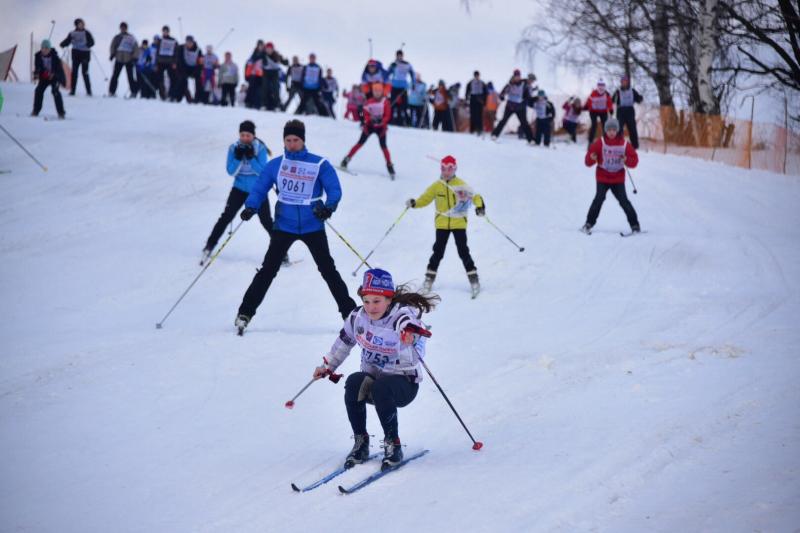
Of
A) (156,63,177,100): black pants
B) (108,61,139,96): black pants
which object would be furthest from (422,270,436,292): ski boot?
(108,61,139,96): black pants

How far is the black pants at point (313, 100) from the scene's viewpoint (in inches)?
776

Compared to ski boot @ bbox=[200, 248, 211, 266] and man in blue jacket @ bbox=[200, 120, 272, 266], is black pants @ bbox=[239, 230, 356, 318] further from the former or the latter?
ski boot @ bbox=[200, 248, 211, 266]

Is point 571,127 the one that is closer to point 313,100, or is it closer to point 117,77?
point 313,100

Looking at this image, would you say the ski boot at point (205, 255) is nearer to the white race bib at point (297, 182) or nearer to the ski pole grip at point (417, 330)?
the white race bib at point (297, 182)

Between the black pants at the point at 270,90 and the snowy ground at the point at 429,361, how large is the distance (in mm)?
6226

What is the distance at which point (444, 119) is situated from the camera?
2208cm

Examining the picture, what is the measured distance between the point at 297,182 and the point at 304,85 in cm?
1312

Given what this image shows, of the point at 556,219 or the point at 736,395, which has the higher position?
the point at 556,219

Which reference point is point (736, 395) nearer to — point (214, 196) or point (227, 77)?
point (214, 196)

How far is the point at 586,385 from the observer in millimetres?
6035

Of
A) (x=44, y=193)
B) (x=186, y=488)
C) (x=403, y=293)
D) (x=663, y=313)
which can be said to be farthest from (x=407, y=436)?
(x=44, y=193)

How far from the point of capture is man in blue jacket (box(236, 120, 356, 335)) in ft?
23.1

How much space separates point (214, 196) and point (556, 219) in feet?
18.9

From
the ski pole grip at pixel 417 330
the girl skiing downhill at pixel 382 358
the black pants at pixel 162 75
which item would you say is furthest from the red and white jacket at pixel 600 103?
the ski pole grip at pixel 417 330
